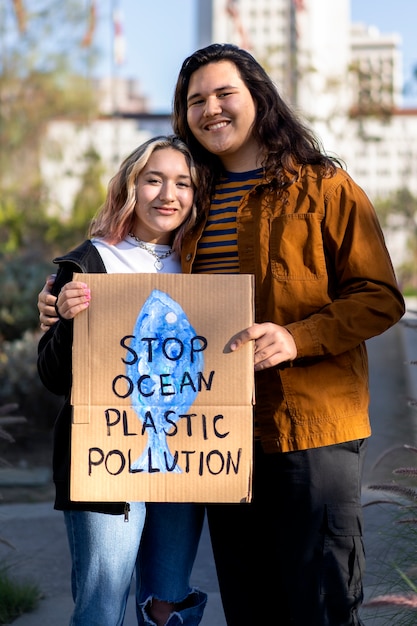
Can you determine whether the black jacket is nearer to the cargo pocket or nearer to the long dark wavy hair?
the long dark wavy hair

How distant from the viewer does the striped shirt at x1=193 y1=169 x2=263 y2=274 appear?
2.73 m

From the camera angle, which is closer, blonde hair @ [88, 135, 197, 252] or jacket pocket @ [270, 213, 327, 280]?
jacket pocket @ [270, 213, 327, 280]

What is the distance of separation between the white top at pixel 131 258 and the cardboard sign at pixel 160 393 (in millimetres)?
265

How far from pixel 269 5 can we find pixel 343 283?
44.5 m

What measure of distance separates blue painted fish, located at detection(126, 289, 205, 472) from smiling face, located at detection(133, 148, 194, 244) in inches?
16.4

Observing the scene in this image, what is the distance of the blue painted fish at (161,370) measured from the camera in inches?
95.5

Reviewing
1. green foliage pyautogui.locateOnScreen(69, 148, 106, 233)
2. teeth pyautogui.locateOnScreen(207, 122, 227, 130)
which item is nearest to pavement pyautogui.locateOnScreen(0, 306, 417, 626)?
teeth pyautogui.locateOnScreen(207, 122, 227, 130)

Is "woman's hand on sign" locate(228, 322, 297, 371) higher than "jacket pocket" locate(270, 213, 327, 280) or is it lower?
lower

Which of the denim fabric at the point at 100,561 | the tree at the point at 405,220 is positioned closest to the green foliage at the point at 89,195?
the tree at the point at 405,220

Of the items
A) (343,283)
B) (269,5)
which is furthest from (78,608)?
(269,5)

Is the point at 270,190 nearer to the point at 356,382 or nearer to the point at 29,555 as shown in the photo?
the point at 356,382

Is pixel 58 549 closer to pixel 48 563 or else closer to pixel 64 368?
→ pixel 48 563

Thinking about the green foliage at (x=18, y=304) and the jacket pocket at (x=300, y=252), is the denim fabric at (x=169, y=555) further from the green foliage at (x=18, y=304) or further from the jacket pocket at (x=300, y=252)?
the green foliage at (x=18, y=304)

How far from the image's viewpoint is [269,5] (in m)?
44.6
